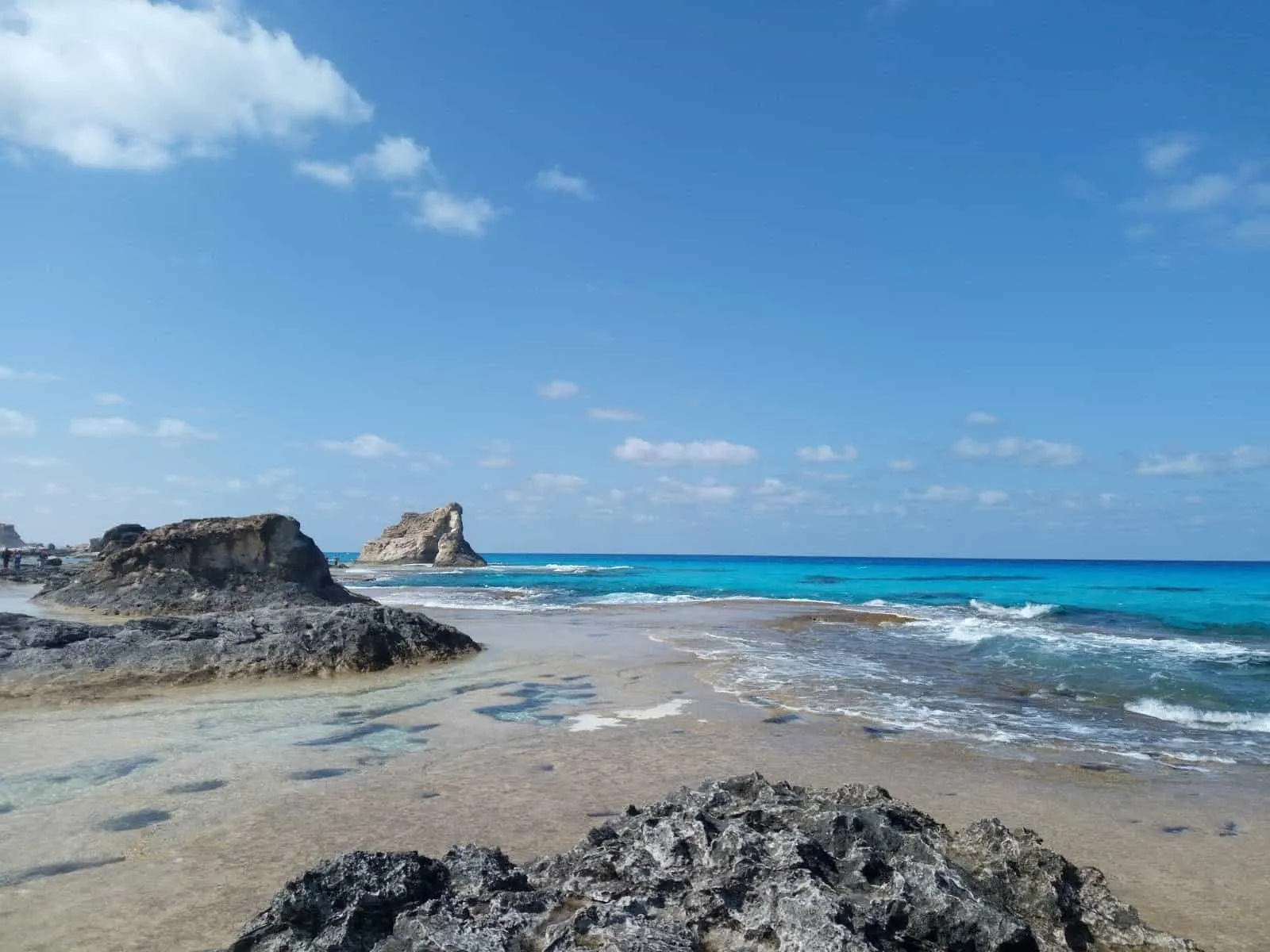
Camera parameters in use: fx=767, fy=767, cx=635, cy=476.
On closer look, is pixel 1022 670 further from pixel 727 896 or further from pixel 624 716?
pixel 727 896

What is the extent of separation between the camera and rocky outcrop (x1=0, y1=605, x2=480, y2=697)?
12531mm

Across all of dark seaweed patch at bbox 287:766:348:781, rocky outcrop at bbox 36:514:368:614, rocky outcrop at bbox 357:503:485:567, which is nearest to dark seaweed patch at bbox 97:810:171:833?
dark seaweed patch at bbox 287:766:348:781

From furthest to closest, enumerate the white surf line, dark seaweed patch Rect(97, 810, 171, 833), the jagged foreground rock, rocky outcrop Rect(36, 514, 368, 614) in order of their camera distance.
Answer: rocky outcrop Rect(36, 514, 368, 614)
the white surf line
dark seaweed patch Rect(97, 810, 171, 833)
the jagged foreground rock

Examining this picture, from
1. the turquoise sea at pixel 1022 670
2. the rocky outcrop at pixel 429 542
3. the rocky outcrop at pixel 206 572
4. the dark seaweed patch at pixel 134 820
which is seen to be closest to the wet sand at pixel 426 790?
the dark seaweed patch at pixel 134 820

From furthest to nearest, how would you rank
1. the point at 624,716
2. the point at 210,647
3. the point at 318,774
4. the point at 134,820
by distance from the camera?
the point at 210,647 < the point at 624,716 < the point at 318,774 < the point at 134,820

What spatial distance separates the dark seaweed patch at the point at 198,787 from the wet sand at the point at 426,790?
3.1 inches

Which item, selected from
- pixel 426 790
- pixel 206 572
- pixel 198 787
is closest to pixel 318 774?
pixel 198 787

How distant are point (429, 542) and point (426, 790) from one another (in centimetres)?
9114

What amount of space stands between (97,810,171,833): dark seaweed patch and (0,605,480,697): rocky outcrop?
22.4ft

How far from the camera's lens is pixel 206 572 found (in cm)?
2553

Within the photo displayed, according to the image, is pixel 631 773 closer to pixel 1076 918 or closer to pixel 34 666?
pixel 1076 918

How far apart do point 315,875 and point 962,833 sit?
3.92m

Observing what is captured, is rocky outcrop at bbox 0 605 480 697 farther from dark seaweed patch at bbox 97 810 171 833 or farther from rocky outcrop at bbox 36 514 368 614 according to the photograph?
rocky outcrop at bbox 36 514 368 614

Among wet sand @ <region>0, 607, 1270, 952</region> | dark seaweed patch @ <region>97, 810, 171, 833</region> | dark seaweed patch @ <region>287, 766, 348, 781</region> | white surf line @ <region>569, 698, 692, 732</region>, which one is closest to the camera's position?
wet sand @ <region>0, 607, 1270, 952</region>
